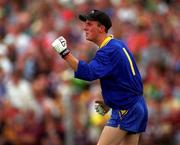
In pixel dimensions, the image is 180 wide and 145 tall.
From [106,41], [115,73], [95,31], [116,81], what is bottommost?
[116,81]

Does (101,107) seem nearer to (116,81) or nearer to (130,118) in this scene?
(130,118)

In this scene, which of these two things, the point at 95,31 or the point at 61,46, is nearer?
the point at 61,46

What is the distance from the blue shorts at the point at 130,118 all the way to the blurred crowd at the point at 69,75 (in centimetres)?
419

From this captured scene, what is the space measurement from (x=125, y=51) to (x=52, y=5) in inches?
304

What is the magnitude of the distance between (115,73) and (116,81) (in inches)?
4.5

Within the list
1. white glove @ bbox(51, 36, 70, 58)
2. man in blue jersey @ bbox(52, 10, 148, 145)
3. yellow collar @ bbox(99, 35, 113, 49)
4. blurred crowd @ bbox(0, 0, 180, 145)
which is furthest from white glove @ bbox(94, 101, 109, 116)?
blurred crowd @ bbox(0, 0, 180, 145)

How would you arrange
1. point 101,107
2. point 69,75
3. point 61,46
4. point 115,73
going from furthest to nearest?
point 69,75
point 101,107
point 115,73
point 61,46

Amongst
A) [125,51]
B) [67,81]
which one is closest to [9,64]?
[67,81]

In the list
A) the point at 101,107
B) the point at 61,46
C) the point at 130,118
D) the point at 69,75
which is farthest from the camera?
the point at 69,75

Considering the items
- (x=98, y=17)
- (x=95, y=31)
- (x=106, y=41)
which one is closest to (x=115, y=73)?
(x=106, y=41)

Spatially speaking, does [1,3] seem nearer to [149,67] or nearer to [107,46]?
[149,67]

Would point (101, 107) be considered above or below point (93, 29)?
below

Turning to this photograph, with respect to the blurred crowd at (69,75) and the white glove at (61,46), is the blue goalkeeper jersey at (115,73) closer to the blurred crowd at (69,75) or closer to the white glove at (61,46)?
the white glove at (61,46)

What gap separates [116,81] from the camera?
401 inches
